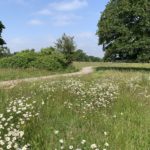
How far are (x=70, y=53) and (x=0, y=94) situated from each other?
55.4 m

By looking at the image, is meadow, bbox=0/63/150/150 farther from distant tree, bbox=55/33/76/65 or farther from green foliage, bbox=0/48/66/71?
distant tree, bbox=55/33/76/65

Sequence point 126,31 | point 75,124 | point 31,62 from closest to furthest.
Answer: point 75,124 → point 31,62 → point 126,31

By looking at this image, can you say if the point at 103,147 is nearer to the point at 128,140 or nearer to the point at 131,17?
the point at 128,140

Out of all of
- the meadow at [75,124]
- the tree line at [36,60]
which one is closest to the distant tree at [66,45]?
the tree line at [36,60]

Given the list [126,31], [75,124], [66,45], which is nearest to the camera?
[75,124]

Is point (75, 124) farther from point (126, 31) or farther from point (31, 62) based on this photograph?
point (126, 31)

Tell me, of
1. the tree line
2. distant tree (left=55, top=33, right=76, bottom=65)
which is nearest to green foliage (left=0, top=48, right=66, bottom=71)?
the tree line

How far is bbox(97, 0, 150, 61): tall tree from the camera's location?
45153 millimetres

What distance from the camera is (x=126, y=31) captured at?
46250 mm

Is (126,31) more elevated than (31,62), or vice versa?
(126,31)

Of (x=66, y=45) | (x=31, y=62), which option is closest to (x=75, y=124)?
(x=31, y=62)

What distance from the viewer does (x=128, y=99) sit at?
36.6ft

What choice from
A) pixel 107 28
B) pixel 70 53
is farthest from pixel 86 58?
pixel 107 28

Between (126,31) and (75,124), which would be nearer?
(75,124)
